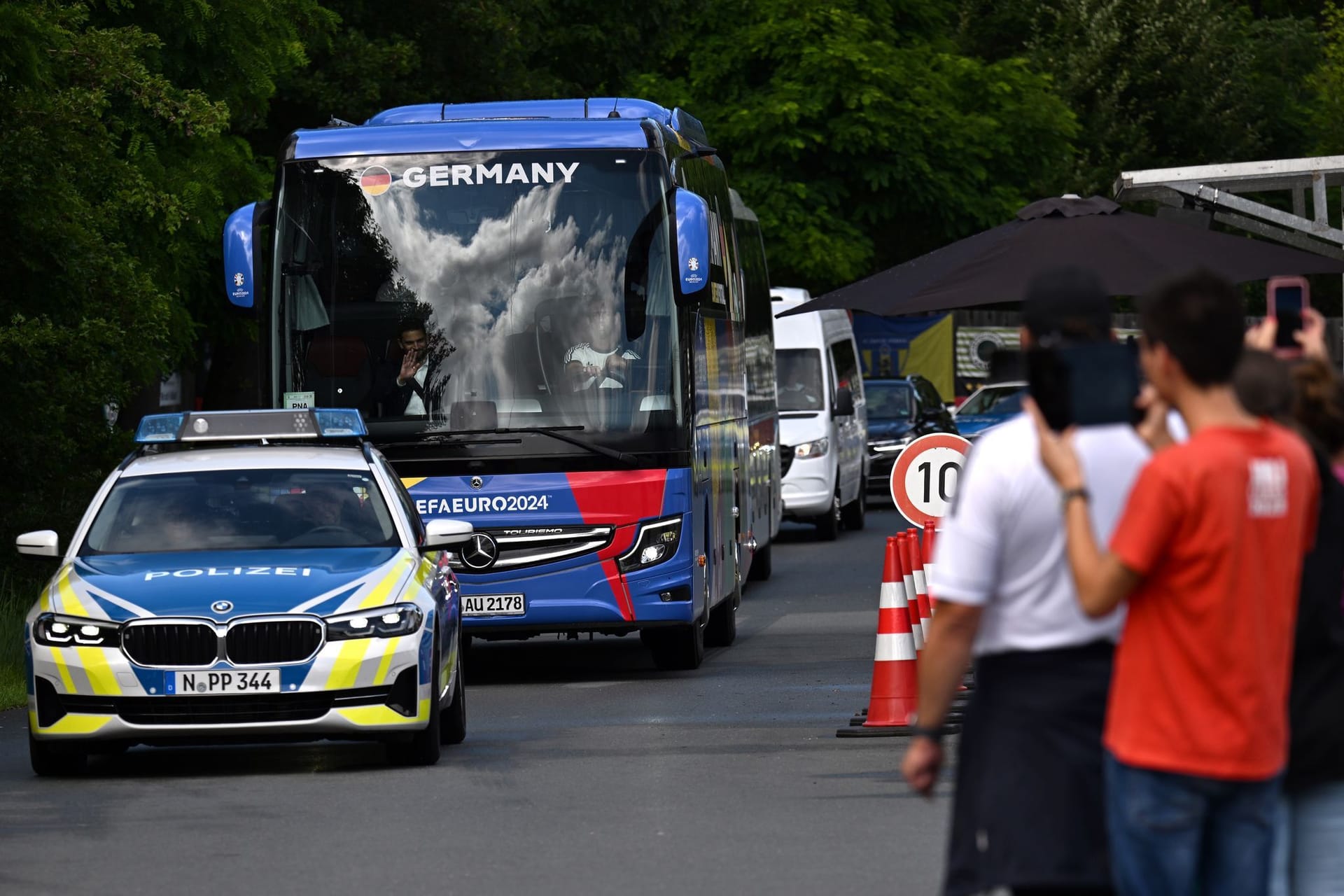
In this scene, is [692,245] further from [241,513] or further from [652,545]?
[241,513]

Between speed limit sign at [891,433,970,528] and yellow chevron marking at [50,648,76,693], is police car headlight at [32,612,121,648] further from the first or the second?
speed limit sign at [891,433,970,528]

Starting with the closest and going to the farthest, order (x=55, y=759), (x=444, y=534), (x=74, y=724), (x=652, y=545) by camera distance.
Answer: (x=74, y=724), (x=55, y=759), (x=444, y=534), (x=652, y=545)

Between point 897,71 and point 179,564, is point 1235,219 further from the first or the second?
point 897,71

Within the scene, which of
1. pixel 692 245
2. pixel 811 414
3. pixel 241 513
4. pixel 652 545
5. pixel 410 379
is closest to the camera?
pixel 241 513

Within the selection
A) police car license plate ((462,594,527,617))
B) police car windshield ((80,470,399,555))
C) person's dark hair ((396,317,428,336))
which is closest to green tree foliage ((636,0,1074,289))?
person's dark hair ((396,317,428,336))

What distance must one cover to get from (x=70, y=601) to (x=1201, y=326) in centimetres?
732

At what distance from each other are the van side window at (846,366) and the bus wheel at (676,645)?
1367 cm

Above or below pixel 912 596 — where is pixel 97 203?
above

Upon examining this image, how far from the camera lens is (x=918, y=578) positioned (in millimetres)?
12375

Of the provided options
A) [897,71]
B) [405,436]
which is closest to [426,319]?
[405,436]

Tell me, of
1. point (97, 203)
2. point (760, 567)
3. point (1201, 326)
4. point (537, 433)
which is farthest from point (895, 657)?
point (760, 567)

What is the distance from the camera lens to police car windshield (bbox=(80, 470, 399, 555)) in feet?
38.6

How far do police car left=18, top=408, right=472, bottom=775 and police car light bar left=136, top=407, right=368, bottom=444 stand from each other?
2.13 feet

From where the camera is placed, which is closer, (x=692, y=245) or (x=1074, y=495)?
(x=1074, y=495)
